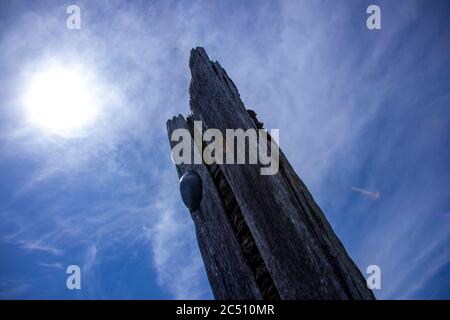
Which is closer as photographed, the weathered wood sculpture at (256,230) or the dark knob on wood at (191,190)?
the weathered wood sculpture at (256,230)

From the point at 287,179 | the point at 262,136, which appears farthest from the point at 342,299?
the point at 262,136

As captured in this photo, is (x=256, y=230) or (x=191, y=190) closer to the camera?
(x=256, y=230)

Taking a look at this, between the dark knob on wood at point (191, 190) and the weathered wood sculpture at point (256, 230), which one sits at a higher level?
the dark knob on wood at point (191, 190)

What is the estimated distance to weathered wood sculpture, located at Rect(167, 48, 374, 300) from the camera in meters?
1.34

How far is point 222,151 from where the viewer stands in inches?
73.2

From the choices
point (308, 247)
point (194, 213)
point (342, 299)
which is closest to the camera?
point (342, 299)

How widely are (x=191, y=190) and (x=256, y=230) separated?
56 centimetres

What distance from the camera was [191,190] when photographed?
6.39 ft

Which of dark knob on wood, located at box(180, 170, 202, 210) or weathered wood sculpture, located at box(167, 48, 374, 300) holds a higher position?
dark knob on wood, located at box(180, 170, 202, 210)

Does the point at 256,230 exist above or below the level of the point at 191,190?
below

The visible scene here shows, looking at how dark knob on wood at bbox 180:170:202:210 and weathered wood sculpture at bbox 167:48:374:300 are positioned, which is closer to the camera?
weathered wood sculpture at bbox 167:48:374:300

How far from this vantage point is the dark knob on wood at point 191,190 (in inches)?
76.2
